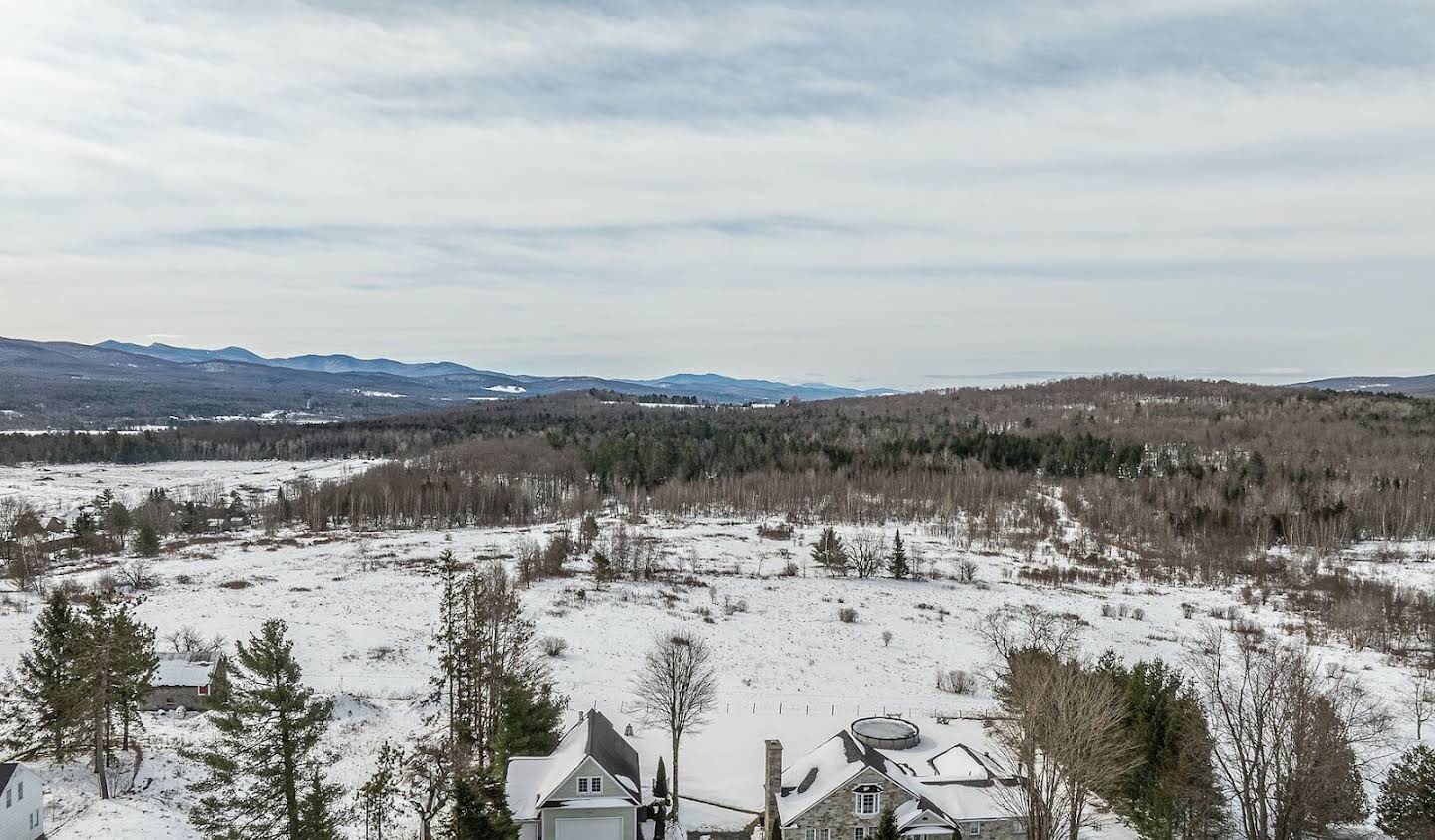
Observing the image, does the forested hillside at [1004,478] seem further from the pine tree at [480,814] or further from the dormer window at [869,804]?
the pine tree at [480,814]

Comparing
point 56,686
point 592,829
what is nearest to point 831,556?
point 592,829

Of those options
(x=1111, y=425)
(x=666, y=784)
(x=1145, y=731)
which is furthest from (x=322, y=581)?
(x=1111, y=425)

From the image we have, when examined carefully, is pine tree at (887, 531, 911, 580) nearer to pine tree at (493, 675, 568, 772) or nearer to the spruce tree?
the spruce tree

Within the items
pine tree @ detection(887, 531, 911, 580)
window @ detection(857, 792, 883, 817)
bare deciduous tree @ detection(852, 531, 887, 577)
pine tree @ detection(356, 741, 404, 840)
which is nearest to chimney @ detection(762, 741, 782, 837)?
window @ detection(857, 792, 883, 817)

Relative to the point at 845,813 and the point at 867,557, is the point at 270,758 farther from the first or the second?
the point at 867,557

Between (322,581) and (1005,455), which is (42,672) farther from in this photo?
(1005,455)

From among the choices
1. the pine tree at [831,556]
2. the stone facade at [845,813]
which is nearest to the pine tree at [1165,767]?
the stone facade at [845,813]
